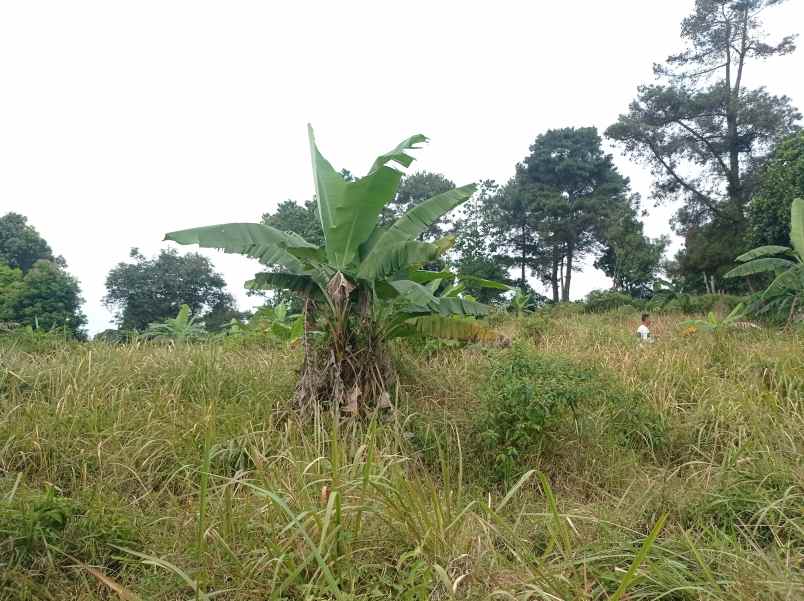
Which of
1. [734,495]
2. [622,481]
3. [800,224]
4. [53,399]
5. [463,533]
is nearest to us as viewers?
[463,533]

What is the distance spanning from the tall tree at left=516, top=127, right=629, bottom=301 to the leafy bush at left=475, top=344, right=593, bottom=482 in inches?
1003

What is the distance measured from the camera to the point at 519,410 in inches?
169

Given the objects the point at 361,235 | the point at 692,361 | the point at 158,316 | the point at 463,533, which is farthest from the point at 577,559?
the point at 158,316

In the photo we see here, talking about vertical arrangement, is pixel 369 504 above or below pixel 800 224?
below

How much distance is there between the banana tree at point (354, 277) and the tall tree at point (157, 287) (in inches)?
1092

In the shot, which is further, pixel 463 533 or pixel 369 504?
pixel 369 504

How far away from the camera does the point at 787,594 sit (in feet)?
7.09

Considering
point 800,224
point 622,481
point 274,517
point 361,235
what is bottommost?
point 622,481

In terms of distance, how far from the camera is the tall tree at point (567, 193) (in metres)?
28.9

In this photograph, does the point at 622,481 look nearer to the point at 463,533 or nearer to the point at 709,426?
the point at 709,426

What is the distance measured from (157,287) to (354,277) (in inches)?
1184

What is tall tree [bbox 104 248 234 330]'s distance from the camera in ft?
101

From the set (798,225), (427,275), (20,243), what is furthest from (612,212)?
(20,243)

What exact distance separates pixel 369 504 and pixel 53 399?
3.88 meters
